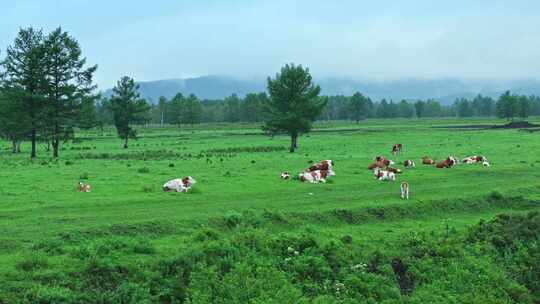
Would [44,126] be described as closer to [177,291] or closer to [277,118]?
[277,118]

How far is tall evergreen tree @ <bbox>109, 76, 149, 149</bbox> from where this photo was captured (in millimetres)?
67463

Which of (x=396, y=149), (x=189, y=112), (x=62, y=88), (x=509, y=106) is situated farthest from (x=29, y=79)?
(x=509, y=106)

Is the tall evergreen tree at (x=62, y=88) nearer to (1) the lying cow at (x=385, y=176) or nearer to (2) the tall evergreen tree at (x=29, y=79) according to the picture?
(2) the tall evergreen tree at (x=29, y=79)

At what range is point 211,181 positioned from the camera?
1064 inches

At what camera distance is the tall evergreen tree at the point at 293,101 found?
5475cm

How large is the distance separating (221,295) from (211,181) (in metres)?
13.1

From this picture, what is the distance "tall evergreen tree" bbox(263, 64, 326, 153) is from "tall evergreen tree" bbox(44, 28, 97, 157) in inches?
743

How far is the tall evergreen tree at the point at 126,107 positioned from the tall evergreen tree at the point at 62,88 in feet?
46.9

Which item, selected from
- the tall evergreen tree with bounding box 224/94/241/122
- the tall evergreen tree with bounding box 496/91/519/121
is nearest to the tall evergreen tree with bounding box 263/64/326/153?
the tall evergreen tree with bounding box 496/91/519/121

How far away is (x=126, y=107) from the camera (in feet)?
224

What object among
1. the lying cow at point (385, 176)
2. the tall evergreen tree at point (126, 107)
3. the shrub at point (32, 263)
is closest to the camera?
the shrub at point (32, 263)

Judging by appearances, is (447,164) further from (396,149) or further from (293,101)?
(293,101)

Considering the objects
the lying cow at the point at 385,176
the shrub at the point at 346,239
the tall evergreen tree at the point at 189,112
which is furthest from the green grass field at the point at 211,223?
the tall evergreen tree at the point at 189,112

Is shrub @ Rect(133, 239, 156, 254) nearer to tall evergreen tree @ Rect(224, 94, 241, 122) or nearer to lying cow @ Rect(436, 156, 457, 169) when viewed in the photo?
lying cow @ Rect(436, 156, 457, 169)
